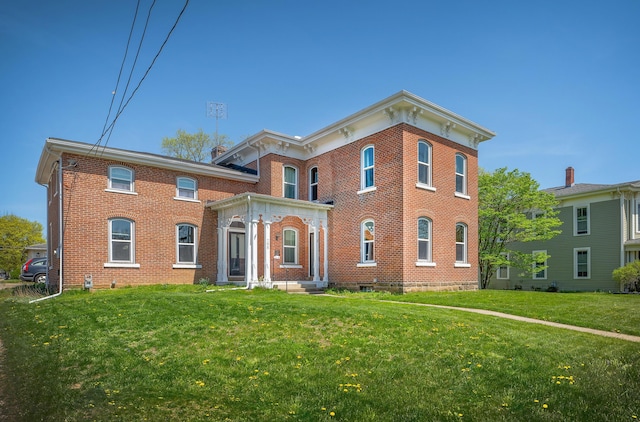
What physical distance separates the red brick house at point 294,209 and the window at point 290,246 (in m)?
0.05

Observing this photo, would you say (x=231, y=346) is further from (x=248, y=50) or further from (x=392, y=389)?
(x=248, y=50)

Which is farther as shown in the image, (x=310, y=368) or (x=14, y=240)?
(x=14, y=240)

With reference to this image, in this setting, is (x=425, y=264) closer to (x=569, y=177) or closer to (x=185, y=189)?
(x=185, y=189)

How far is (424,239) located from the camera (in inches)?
667

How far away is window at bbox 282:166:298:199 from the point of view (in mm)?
20703

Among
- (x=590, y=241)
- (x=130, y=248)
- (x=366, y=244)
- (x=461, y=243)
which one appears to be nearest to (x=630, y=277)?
(x=590, y=241)

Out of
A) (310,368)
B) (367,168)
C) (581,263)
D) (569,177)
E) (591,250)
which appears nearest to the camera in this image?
(310,368)

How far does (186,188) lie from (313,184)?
5872 mm

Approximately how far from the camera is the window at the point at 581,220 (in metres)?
26.7

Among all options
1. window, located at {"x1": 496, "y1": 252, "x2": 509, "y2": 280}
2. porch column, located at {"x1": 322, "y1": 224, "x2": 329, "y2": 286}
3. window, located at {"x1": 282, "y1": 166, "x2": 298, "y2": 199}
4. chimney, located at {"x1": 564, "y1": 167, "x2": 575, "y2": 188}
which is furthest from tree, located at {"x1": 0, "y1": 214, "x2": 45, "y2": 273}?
chimney, located at {"x1": 564, "y1": 167, "x2": 575, "y2": 188}

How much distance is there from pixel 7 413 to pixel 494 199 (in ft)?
74.6

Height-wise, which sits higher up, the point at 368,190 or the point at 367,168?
the point at 367,168

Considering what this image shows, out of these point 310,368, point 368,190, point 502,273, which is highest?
point 368,190

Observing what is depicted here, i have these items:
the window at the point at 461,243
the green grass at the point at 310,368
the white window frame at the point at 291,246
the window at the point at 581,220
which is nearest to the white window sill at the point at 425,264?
the window at the point at 461,243
